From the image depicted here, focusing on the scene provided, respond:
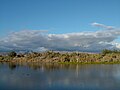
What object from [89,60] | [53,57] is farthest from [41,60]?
[89,60]

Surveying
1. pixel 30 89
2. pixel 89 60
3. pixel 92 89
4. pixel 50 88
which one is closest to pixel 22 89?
pixel 30 89

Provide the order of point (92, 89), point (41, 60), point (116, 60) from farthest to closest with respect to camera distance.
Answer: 1. point (41, 60)
2. point (116, 60)
3. point (92, 89)

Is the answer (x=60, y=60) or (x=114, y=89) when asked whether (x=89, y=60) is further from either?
(x=114, y=89)

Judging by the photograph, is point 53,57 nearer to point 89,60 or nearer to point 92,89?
point 89,60

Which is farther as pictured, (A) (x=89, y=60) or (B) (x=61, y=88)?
(A) (x=89, y=60)

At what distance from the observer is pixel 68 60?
17950 centimetres

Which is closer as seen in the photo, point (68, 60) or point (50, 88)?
point (50, 88)

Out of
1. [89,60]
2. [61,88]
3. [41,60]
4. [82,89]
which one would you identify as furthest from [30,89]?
[41,60]

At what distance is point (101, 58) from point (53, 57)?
40.0 m

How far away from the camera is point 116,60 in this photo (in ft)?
577

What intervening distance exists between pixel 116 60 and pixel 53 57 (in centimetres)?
5170

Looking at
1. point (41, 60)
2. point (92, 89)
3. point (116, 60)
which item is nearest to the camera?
point (92, 89)

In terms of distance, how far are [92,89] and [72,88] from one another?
384 cm

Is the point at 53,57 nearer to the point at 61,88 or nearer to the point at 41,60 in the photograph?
the point at 41,60
